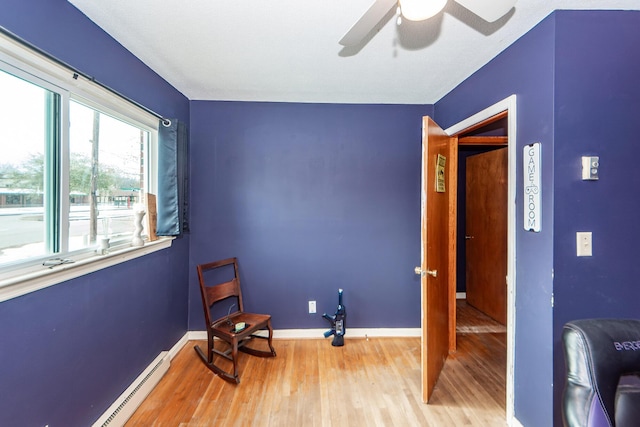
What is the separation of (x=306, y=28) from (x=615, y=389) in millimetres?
2045

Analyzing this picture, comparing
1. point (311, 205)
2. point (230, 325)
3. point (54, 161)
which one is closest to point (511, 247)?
point (311, 205)

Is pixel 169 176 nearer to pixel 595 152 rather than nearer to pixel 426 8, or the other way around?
pixel 426 8

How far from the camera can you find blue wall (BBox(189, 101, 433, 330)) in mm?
2713

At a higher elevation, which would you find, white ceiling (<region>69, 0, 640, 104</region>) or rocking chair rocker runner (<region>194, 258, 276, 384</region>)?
white ceiling (<region>69, 0, 640, 104</region>)

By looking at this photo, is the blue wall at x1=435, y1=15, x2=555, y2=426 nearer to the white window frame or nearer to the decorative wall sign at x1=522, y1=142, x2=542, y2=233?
the decorative wall sign at x1=522, y1=142, x2=542, y2=233

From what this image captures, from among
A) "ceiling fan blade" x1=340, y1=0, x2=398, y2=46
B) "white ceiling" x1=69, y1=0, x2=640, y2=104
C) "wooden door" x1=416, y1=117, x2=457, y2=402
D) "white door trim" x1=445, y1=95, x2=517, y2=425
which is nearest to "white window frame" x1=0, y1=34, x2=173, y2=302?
"white ceiling" x1=69, y1=0, x2=640, y2=104

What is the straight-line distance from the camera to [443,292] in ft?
7.45

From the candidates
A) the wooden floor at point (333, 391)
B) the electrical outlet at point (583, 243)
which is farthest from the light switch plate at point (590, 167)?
the wooden floor at point (333, 391)

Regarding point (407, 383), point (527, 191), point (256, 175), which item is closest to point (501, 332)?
point (407, 383)

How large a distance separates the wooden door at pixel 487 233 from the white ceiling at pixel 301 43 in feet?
4.55

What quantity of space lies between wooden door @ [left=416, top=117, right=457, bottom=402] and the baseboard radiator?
6.30ft

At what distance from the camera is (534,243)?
1.51 meters

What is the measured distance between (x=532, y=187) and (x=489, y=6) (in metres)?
0.96

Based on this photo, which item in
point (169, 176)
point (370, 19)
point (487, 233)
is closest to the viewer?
point (370, 19)
